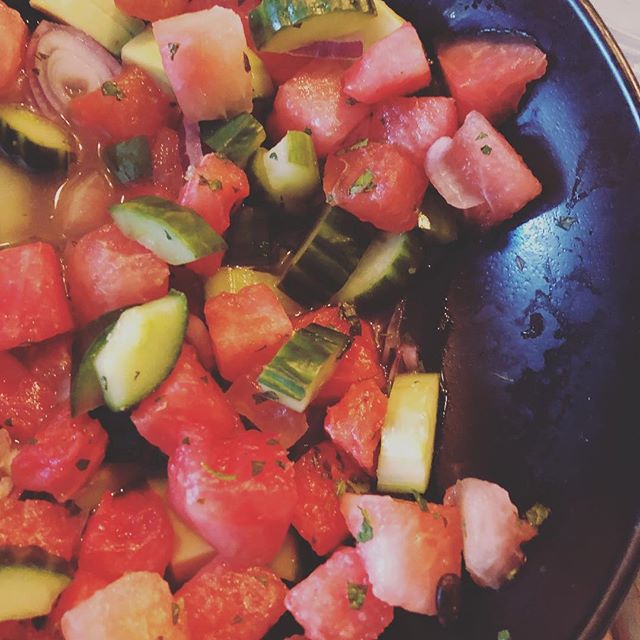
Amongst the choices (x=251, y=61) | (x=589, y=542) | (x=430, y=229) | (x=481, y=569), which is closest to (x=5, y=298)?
(x=251, y=61)

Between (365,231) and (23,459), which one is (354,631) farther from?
(365,231)

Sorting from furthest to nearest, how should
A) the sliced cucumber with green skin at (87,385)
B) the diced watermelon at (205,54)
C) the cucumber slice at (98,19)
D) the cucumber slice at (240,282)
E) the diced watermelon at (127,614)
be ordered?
1. the cucumber slice at (98,19)
2. the cucumber slice at (240,282)
3. the diced watermelon at (205,54)
4. the sliced cucumber with green skin at (87,385)
5. the diced watermelon at (127,614)

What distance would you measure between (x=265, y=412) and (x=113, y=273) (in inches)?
Answer: 18.9

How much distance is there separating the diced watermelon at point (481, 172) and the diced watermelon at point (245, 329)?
551 millimetres

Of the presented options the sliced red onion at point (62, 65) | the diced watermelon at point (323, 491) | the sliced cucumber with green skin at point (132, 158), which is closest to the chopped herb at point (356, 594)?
the diced watermelon at point (323, 491)

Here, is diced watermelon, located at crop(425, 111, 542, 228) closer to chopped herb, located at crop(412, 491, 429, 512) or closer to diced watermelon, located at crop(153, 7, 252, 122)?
diced watermelon, located at crop(153, 7, 252, 122)

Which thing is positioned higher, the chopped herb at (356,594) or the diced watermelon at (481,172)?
the diced watermelon at (481,172)

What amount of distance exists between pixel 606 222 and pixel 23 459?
1.43m

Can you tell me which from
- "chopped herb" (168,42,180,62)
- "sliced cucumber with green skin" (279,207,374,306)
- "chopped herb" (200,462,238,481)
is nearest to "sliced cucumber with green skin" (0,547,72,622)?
"chopped herb" (200,462,238,481)

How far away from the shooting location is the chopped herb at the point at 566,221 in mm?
1856

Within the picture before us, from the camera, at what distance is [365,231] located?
200 centimetres

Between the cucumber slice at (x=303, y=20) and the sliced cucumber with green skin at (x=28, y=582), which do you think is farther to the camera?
the cucumber slice at (x=303, y=20)

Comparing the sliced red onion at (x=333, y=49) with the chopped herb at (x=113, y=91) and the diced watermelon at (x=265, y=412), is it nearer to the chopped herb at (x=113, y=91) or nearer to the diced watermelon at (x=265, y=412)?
the chopped herb at (x=113, y=91)

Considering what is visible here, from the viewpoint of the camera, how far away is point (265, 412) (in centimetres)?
178
